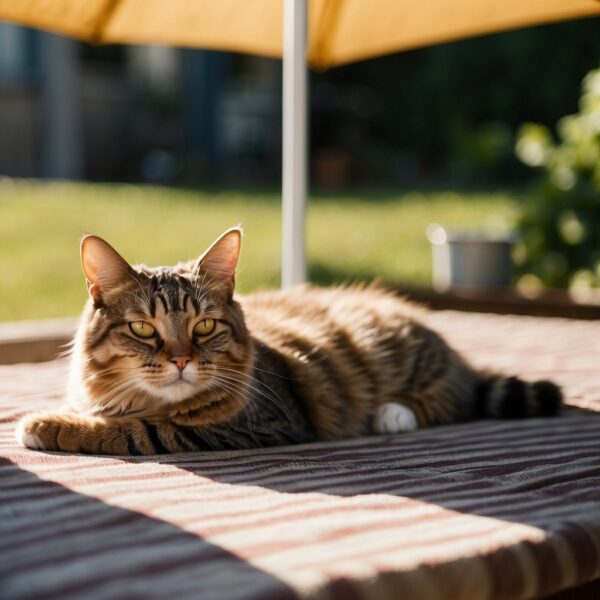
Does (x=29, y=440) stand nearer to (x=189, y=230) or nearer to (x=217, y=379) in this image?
(x=217, y=379)

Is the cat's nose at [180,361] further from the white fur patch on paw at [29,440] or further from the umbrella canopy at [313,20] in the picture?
the umbrella canopy at [313,20]

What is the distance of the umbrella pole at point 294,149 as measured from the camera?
150 inches

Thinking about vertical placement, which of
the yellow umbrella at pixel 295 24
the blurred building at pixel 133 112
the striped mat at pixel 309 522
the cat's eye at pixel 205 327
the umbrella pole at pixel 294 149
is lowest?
the striped mat at pixel 309 522

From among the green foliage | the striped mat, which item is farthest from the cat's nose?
the green foliage

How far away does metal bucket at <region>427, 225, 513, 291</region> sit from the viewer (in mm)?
5223

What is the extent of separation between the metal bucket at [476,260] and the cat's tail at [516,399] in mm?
2454

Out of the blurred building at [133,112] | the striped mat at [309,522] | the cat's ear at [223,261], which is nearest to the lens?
the striped mat at [309,522]

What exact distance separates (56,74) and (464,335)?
27.4 ft

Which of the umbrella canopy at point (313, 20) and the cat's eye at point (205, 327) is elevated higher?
the umbrella canopy at point (313, 20)

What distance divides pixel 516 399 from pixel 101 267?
1296 millimetres

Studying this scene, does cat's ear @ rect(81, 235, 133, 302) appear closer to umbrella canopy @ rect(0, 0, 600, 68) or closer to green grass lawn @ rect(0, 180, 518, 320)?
umbrella canopy @ rect(0, 0, 600, 68)

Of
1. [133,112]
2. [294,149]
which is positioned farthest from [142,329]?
[133,112]

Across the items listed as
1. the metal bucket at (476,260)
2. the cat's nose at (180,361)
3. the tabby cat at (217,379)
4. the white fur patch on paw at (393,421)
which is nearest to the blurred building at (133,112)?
the metal bucket at (476,260)

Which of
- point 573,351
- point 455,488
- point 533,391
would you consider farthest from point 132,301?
point 573,351
